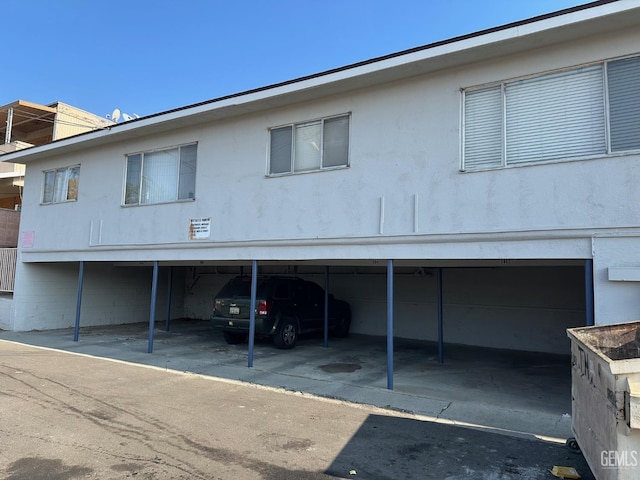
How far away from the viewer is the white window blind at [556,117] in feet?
20.1

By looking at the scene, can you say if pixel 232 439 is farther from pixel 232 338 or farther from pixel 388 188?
pixel 232 338

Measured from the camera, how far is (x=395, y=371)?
8.76 metres

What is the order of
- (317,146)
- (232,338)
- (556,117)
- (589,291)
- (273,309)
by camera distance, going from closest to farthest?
1. (589,291)
2. (556,117)
3. (317,146)
4. (273,309)
5. (232,338)

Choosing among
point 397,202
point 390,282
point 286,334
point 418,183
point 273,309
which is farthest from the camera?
point 286,334

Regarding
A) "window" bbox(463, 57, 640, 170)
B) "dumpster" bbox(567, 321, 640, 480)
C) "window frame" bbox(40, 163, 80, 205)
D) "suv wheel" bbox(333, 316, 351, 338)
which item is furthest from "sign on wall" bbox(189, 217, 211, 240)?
"dumpster" bbox(567, 321, 640, 480)

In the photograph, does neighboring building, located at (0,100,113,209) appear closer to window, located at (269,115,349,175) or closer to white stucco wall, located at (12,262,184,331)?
white stucco wall, located at (12,262,184,331)

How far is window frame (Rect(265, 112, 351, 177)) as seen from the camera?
8227mm

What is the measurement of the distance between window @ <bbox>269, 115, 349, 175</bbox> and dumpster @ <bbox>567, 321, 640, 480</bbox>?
5.09 metres

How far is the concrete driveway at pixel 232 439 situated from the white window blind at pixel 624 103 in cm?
407

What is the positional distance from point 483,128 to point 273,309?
631 centimetres

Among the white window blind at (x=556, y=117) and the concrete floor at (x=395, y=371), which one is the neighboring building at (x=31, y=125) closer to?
the concrete floor at (x=395, y=371)

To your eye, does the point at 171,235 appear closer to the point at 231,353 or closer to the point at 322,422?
the point at 231,353

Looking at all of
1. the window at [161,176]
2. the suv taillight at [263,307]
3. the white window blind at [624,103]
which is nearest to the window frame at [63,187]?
the window at [161,176]

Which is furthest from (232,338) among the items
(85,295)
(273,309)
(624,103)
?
(624,103)
